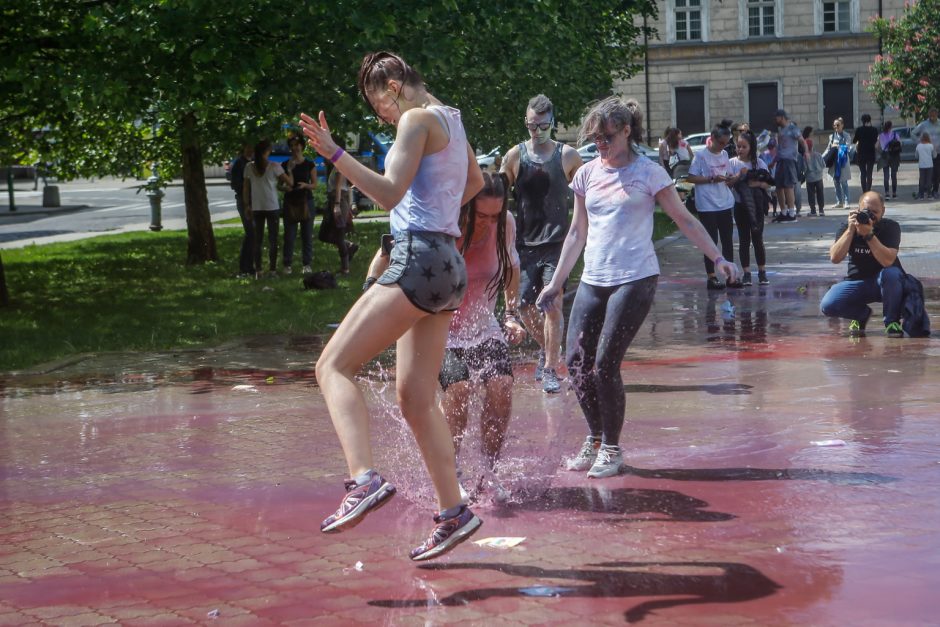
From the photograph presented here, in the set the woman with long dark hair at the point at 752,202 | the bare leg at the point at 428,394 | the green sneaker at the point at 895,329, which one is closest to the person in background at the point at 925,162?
the woman with long dark hair at the point at 752,202

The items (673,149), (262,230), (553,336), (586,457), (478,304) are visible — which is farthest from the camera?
(673,149)

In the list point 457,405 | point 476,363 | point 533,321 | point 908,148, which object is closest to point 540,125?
point 533,321

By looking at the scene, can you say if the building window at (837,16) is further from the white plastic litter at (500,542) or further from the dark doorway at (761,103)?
the white plastic litter at (500,542)

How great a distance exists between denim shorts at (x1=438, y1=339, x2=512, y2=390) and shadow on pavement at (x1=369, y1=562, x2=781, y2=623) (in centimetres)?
115

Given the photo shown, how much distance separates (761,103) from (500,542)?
2055 inches

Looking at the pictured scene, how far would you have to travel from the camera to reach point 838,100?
179ft

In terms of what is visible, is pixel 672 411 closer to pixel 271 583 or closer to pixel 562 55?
pixel 271 583

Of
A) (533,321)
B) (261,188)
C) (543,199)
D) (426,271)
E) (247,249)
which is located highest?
(261,188)

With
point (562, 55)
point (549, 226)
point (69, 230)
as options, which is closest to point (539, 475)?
point (549, 226)

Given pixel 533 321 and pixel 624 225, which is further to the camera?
pixel 533 321

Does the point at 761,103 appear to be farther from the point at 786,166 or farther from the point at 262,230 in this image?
the point at 262,230

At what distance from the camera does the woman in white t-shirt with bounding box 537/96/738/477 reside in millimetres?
6500

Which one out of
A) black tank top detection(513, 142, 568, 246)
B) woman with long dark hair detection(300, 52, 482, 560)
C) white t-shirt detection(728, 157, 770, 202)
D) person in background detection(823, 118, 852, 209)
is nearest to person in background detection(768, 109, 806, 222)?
person in background detection(823, 118, 852, 209)

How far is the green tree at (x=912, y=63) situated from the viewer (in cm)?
3619
